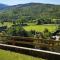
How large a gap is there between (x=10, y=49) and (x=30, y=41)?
1.42m

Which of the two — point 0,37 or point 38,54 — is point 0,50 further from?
point 0,37

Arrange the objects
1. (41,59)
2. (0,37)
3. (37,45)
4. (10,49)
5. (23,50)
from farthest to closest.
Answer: (0,37)
(37,45)
(10,49)
(23,50)
(41,59)

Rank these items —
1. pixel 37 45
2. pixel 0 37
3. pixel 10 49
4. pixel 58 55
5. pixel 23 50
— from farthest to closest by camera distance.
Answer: pixel 0 37 → pixel 37 45 → pixel 10 49 → pixel 23 50 → pixel 58 55

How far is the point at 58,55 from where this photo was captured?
10.5 ft

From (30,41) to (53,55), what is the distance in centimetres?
218

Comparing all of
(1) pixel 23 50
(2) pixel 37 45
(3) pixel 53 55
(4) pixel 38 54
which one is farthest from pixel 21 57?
(2) pixel 37 45

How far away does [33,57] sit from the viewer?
364 cm

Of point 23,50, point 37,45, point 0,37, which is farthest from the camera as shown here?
point 0,37

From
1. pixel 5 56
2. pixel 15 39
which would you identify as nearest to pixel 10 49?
pixel 5 56

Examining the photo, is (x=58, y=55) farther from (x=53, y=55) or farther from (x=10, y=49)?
(x=10, y=49)

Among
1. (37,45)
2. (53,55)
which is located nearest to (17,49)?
(53,55)

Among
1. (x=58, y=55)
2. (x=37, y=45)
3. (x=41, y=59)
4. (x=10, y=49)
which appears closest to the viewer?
(x=58, y=55)

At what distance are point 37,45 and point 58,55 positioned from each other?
75.6 inches

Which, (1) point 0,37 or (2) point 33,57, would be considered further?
(1) point 0,37
